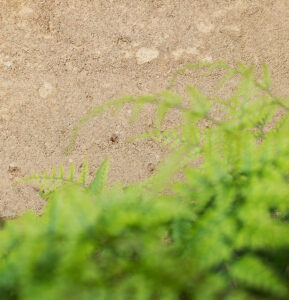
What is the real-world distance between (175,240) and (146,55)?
2003 mm

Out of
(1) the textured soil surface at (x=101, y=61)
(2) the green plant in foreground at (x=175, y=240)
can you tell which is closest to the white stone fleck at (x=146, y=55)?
(1) the textured soil surface at (x=101, y=61)

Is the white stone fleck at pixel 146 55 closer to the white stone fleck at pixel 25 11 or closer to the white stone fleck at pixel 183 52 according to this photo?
the white stone fleck at pixel 183 52

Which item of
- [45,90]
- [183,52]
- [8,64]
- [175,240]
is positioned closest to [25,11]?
[8,64]

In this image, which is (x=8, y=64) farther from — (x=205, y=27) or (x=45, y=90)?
(x=205, y=27)

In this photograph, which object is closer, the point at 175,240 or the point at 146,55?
the point at 175,240

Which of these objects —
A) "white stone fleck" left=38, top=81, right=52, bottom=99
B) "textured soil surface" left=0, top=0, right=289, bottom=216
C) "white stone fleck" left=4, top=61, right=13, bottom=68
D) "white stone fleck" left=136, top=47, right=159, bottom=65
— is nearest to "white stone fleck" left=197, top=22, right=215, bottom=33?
"textured soil surface" left=0, top=0, right=289, bottom=216

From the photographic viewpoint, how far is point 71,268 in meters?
1.03

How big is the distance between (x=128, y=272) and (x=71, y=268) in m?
0.15

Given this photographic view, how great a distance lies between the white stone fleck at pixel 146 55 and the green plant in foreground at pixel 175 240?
170 cm

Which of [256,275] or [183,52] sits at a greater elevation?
[183,52]

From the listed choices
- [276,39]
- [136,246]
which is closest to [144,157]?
[276,39]

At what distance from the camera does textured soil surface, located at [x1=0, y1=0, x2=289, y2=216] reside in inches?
112

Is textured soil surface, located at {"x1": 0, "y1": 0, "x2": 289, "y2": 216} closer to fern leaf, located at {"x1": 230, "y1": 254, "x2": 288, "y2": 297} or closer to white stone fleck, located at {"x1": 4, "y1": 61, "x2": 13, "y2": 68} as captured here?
white stone fleck, located at {"x1": 4, "y1": 61, "x2": 13, "y2": 68}

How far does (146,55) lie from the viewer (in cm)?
308
